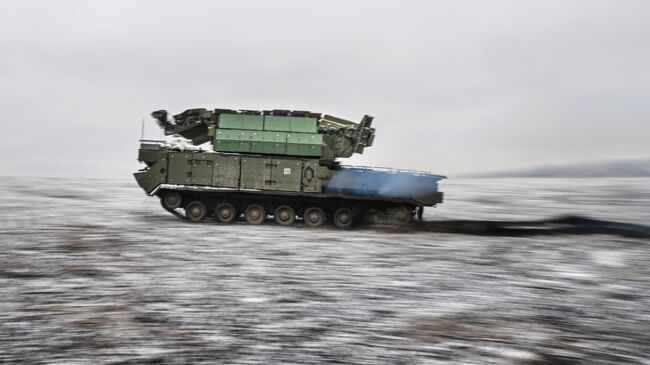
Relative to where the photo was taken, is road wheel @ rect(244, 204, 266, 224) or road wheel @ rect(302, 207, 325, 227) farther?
road wheel @ rect(244, 204, 266, 224)

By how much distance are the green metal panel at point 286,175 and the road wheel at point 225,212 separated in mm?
1427

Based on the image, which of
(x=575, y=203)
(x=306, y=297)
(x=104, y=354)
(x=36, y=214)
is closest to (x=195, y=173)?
(x=36, y=214)

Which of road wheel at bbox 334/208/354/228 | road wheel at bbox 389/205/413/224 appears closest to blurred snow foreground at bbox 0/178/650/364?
road wheel at bbox 334/208/354/228

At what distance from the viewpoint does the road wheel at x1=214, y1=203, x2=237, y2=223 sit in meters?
15.3

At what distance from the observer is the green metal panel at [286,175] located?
15.0 meters

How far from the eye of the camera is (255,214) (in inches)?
605

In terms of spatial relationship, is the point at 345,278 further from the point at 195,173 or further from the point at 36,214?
the point at 36,214

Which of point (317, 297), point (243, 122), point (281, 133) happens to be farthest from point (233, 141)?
point (317, 297)

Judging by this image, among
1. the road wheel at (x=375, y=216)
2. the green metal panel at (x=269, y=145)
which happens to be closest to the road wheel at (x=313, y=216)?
the road wheel at (x=375, y=216)

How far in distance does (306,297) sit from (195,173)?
916 centimetres

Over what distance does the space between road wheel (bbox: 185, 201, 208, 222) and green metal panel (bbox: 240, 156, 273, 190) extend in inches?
56.7

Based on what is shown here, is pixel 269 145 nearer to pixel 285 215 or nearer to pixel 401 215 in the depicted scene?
pixel 285 215

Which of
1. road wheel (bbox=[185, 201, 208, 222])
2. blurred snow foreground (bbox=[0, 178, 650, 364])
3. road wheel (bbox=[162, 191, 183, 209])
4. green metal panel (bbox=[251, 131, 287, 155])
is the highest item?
green metal panel (bbox=[251, 131, 287, 155])

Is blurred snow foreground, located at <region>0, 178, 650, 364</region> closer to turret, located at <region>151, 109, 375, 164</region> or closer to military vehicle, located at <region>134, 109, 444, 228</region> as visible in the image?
military vehicle, located at <region>134, 109, 444, 228</region>
